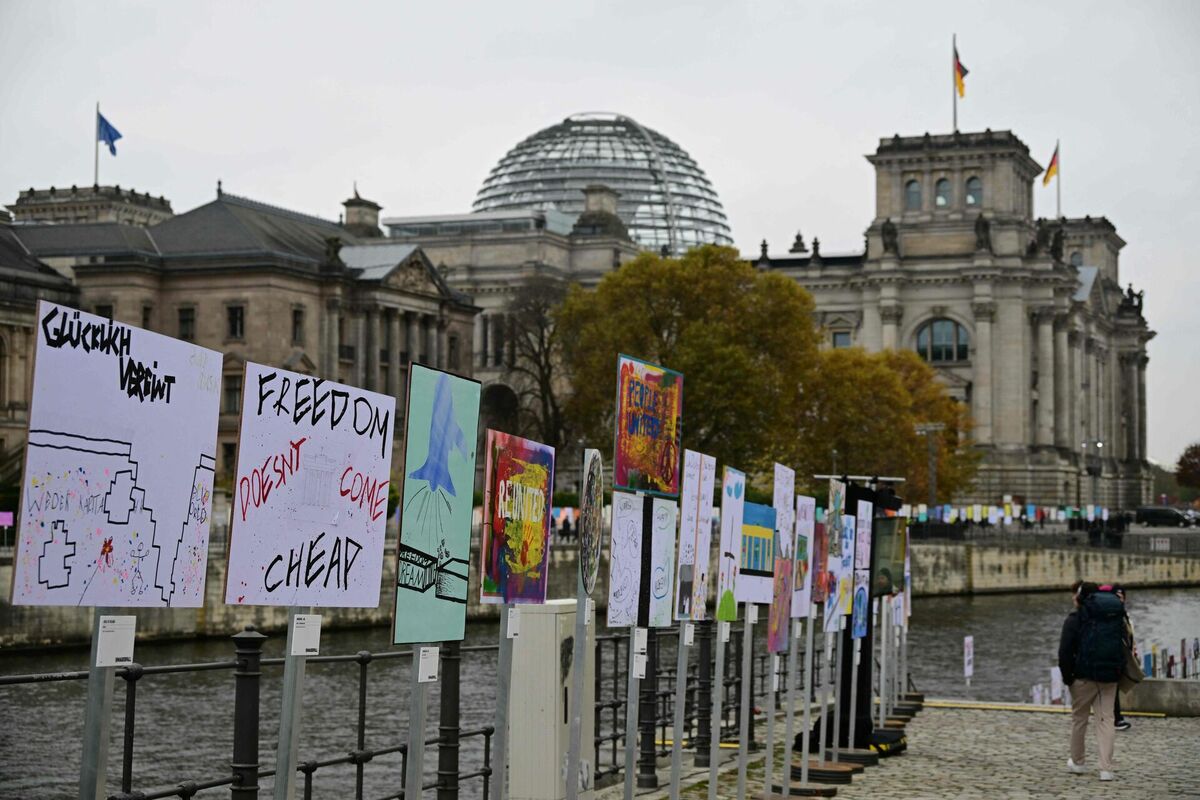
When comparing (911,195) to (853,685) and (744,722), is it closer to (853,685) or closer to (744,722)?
(853,685)

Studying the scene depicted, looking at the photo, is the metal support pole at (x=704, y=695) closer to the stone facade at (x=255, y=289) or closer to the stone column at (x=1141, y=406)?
the stone facade at (x=255, y=289)

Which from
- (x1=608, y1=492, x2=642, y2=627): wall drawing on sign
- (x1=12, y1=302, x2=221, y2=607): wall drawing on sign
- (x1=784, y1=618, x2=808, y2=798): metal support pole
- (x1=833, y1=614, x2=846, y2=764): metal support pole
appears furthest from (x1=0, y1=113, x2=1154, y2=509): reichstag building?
(x1=12, y1=302, x2=221, y2=607): wall drawing on sign

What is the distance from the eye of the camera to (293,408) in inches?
395

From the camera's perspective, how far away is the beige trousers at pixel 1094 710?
2048cm

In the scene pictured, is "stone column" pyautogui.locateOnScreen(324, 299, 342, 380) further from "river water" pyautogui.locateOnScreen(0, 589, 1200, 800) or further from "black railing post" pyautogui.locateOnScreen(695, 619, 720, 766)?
"black railing post" pyautogui.locateOnScreen(695, 619, 720, 766)

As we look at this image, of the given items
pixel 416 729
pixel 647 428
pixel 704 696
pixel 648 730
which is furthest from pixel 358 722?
pixel 704 696

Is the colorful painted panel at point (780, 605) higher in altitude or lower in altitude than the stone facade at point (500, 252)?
lower

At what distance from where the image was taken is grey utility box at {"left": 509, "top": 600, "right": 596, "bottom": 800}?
16.6 meters

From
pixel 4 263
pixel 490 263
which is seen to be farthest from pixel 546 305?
pixel 490 263

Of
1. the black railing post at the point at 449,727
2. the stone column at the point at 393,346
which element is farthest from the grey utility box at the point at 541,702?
the stone column at the point at 393,346

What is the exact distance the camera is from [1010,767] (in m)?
21.6

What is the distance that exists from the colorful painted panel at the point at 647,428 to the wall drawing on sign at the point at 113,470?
530 centimetres

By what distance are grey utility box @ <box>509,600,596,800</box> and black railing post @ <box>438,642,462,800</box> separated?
13.3ft

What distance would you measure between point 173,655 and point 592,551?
35.0 m
